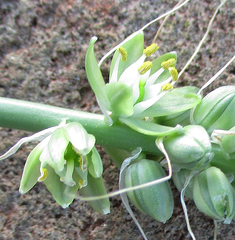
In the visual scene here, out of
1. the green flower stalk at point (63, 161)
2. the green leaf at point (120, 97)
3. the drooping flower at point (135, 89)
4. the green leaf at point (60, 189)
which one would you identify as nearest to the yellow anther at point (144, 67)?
the drooping flower at point (135, 89)

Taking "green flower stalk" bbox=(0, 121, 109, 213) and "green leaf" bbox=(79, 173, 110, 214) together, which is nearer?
"green flower stalk" bbox=(0, 121, 109, 213)

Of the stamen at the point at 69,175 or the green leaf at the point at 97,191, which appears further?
the green leaf at the point at 97,191

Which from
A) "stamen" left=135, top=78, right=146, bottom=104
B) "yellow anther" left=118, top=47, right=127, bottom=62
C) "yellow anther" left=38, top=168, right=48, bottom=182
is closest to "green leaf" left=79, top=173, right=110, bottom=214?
"yellow anther" left=38, top=168, right=48, bottom=182

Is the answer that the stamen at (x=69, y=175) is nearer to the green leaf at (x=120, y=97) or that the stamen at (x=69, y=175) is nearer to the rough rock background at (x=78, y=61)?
the green leaf at (x=120, y=97)

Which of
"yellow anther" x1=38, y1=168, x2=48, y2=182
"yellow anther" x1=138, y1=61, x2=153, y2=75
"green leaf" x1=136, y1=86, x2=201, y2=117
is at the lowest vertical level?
"yellow anther" x1=38, y1=168, x2=48, y2=182

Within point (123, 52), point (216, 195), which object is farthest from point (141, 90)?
point (216, 195)

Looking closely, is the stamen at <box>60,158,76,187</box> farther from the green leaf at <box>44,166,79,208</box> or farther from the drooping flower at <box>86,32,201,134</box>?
the drooping flower at <box>86,32,201,134</box>

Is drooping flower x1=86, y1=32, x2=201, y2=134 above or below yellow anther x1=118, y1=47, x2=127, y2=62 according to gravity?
below
